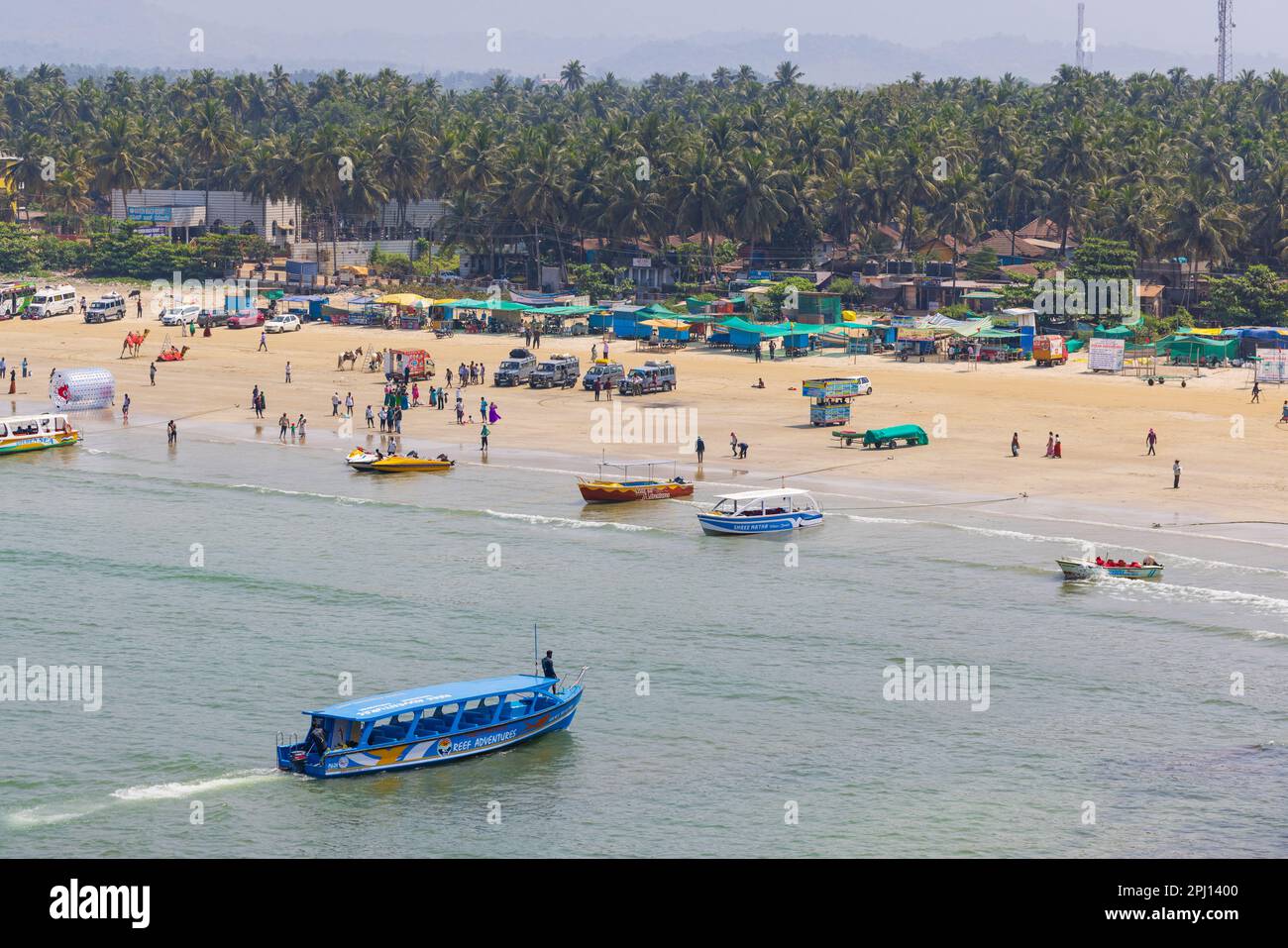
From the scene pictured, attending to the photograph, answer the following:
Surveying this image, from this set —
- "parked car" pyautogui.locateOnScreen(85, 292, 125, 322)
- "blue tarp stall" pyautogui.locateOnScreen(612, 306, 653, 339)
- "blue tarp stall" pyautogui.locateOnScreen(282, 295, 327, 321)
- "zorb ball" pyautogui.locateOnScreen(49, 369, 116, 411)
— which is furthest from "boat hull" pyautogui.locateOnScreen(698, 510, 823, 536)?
"parked car" pyautogui.locateOnScreen(85, 292, 125, 322)

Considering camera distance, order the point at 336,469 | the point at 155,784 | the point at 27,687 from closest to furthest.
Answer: the point at 155,784 → the point at 27,687 → the point at 336,469

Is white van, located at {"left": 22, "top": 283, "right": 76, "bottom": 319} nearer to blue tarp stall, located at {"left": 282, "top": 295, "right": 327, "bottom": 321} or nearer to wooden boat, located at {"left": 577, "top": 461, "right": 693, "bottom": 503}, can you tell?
blue tarp stall, located at {"left": 282, "top": 295, "right": 327, "bottom": 321}

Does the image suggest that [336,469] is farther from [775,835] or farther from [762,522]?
[775,835]

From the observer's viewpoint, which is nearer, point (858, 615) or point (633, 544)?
point (858, 615)

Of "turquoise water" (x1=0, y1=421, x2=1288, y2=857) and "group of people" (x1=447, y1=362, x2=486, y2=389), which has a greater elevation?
"group of people" (x1=447, y1=362, x2=486, y2=389)
